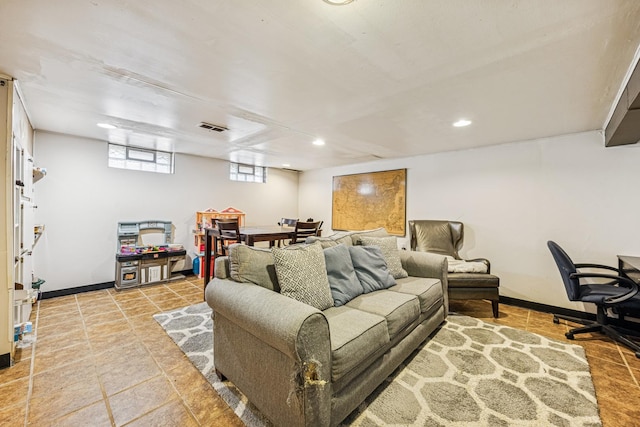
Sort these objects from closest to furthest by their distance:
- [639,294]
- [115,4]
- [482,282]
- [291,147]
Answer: [115,4]
[639,294]
[482,282]
[291,147]

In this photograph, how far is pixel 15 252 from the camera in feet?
7.06

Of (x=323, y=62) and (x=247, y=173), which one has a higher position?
(x=323, y=62)

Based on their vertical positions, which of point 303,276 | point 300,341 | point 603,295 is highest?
point 303,276

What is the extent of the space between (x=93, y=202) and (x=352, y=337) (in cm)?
432

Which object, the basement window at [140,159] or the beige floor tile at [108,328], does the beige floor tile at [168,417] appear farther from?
the basement window at [140,159]

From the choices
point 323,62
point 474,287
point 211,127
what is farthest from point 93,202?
point 474,287

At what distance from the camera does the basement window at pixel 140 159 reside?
404 centimetres

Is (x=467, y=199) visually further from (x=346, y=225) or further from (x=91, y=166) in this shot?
(x=91, y=166)

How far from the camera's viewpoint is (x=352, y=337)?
1.48 meters

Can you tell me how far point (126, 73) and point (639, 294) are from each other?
15.1ft

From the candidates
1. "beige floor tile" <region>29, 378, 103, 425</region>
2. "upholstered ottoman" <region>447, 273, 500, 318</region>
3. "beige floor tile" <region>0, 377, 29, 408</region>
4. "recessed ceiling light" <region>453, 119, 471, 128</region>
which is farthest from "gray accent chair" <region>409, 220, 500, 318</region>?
"beige floor tile" <region>0, 377, 29, 408</region>

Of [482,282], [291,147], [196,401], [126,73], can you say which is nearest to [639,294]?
[482,282]

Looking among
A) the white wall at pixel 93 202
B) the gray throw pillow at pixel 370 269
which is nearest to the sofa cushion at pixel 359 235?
the gray throw pillow at pixel 370 269

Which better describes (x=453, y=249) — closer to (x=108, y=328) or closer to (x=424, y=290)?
(x=424, y=290)
